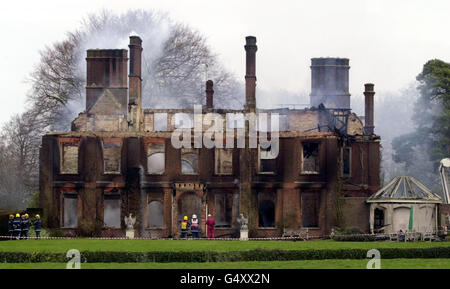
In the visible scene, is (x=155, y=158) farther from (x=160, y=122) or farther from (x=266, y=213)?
(x=266, y=213)

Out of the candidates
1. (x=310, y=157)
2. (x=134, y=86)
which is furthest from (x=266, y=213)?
(x=134, y=86)

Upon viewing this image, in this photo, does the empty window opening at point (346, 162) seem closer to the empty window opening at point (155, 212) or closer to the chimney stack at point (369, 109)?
the chimney stack at point (369, 109)

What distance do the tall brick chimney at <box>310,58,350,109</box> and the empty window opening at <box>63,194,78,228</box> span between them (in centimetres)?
1608

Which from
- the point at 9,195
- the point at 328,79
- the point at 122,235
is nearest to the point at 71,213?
the point at 122,235

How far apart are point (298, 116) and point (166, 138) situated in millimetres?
9843

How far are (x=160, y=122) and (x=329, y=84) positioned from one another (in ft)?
34.6

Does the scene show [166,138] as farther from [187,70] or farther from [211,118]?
[187,70]

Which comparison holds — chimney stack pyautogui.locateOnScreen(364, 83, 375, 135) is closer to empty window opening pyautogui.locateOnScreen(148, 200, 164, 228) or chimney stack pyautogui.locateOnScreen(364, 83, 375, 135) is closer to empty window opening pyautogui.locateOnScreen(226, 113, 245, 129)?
empty window opening pyautogui.locateOnScreen(226, 113, 245, 129)

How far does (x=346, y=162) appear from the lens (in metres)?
46.5

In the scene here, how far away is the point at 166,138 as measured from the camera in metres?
42.4

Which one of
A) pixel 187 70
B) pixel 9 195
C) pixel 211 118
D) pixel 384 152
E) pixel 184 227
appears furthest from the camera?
pixel 384 152

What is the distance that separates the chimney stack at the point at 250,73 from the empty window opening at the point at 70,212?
34.8 ft

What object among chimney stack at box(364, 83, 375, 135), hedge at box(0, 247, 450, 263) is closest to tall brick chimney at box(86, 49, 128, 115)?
chimney stack at box(364, 83, 375, 135)

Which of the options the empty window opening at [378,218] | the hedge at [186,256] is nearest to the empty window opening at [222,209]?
the empty window opening at [378,218]
